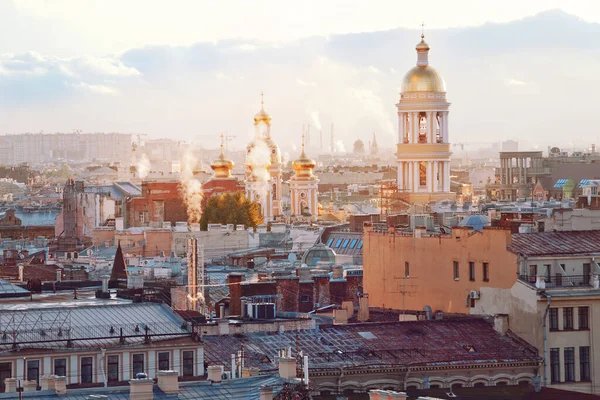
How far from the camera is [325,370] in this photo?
A: 4391 centimetres

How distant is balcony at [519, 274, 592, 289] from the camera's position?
159ft

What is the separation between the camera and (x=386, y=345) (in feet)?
153

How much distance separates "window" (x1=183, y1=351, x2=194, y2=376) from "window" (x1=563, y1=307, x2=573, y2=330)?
9609mm

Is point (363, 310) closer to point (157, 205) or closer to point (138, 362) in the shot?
point (138, 362)

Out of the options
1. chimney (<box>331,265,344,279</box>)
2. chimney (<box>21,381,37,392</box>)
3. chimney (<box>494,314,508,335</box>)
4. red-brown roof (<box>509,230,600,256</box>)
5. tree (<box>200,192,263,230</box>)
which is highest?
tree (<box>200,192,263,230</box>)

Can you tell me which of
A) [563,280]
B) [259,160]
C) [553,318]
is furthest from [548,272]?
[259,160]

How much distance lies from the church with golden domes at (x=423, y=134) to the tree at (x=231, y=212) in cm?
932

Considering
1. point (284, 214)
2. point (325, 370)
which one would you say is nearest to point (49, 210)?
point (284, 214)

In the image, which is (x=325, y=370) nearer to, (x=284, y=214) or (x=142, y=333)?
(x=142, y=333)

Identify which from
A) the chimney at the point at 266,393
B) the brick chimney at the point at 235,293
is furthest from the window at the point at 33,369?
the brick chimney at the point at 235,293

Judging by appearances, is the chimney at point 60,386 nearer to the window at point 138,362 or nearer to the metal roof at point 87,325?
the window at point 138,362

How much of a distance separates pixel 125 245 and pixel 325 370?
59.6 meters

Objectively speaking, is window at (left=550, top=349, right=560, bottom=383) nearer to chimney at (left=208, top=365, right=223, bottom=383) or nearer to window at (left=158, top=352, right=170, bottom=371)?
window at (left=158, top=352, right=170, bottom=371)

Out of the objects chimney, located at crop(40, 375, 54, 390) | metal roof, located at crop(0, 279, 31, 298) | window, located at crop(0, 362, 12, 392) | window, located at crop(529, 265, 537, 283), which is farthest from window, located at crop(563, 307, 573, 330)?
chimney, located at crop(40, 375, 54, 390)
